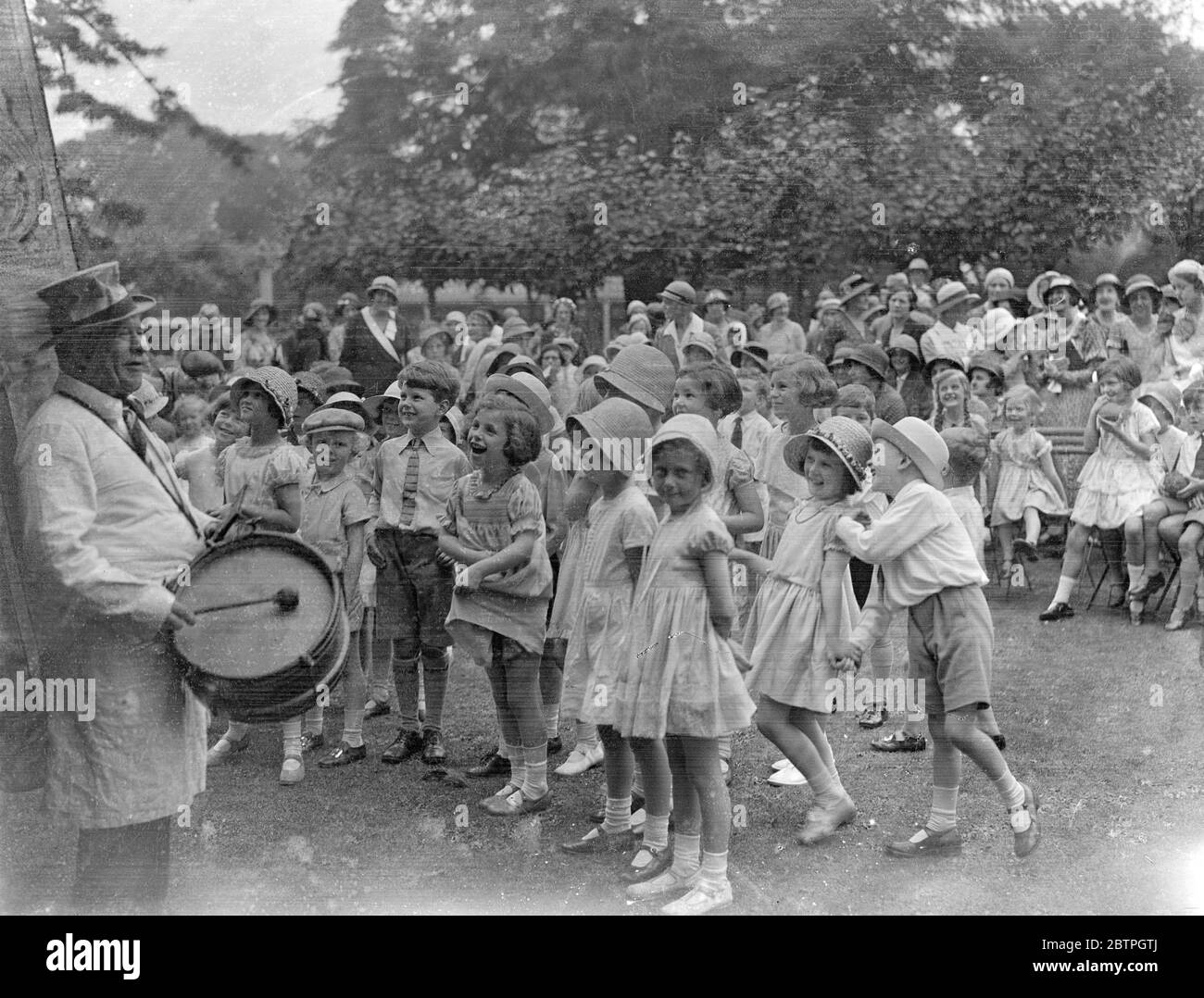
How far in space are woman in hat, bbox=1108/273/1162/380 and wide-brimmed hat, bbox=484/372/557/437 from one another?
3.29 m

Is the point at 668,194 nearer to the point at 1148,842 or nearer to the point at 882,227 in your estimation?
the point at 882,227

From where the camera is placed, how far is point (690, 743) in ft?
14.1

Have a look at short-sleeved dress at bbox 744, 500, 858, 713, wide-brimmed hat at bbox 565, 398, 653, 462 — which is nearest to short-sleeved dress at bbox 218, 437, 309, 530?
wide-brimmed hat at bbox 565, 398, 653, 462

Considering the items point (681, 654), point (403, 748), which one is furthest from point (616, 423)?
point (403, 748)

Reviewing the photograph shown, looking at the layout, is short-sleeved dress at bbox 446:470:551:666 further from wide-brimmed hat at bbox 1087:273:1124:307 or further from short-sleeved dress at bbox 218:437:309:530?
wide-brimmed hat at bbox 1087:273:1124:307

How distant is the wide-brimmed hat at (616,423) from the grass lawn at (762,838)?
136cm

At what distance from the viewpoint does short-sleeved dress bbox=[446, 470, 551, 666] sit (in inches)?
193

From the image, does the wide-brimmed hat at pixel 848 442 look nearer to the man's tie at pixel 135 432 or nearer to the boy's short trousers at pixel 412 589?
the boy's short trousers at pixel 412 589

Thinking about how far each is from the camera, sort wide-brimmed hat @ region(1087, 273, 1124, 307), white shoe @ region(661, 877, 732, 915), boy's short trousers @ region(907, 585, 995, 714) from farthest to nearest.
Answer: wide-brimmed hat @ region(1087, 273, 1124, 307) < boy's short trousers @ region(907, 585, 995, 714) < white shoe @ region(661, 877, 732, 915)

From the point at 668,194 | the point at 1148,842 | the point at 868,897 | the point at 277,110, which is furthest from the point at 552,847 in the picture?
the point at 277,110

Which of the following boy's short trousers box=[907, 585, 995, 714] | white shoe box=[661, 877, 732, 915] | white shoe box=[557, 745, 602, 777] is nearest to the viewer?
white shoe box=[661, 877, 732, 915]

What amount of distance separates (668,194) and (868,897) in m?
2.58

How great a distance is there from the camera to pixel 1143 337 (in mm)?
7324
